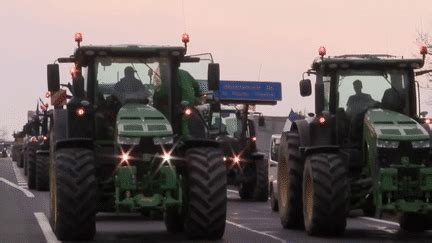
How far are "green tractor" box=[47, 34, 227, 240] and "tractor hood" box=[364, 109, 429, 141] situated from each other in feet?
7.81

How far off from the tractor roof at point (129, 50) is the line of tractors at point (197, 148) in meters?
0.02

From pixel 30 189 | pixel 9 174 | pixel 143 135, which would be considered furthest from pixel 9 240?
pixel 9 174

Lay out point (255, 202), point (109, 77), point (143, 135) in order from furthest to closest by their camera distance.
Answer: point (255, 202)
point (109, 77)
point (143, 135)

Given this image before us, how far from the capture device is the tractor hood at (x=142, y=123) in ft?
63.9

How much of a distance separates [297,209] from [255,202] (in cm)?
1372

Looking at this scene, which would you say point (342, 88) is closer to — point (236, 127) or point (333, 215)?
point (333, 215)

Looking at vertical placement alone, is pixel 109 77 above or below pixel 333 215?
above

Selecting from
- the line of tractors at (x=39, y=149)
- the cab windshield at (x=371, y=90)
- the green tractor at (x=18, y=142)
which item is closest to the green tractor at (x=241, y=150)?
the line of tractors at (x=39, y=149)

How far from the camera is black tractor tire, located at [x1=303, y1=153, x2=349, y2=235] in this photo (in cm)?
1947

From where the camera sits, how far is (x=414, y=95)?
21.3m

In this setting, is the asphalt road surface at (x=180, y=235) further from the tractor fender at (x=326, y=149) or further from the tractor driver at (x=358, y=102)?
the tractor driver at (x=358, y=102)

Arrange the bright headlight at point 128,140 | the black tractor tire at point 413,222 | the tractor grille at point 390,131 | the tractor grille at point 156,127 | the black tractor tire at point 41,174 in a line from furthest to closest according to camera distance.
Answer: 1. the black tractor tire at point 41,174
2. the black tractor tire at point 413,222
3. the tractor grille at point 390,131
4. the tractor grille at point 156,127
5. the bright headlight at point 128,140

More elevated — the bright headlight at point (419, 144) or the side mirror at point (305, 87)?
the side mirror at point (305, 87)

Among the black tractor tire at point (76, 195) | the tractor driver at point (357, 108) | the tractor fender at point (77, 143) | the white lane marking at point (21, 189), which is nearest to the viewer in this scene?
the black tractor tire at point (76, 195)
